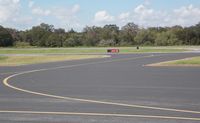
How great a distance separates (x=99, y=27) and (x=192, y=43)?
33853 millimetres

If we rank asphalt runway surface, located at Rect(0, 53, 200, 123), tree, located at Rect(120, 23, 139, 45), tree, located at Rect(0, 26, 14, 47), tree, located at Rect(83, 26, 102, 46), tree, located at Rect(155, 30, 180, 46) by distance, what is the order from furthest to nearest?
tree, located at Rect(120, 23, 139, 45)
tree, located at Rect(83, 26, 102, 46)
tree, located at Rect(155, 30, 180, 46)
tree, located at Rect(0, 26, 14, 47)
asphalt runway surface, located at Rect(0, 53, 200, 123)

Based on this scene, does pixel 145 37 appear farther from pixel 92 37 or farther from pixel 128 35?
pixel 92 37

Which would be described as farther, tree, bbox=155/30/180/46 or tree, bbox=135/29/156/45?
tree, bbox=135/29/156/45

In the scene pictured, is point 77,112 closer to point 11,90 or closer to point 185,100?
point 185,100

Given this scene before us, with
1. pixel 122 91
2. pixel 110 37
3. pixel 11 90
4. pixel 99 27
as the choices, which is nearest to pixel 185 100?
pixel 122 91

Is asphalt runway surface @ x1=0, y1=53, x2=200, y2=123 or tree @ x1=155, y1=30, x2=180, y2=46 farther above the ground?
asphalt runway surface @ x1=0, y1=53, x2=200, y2=123

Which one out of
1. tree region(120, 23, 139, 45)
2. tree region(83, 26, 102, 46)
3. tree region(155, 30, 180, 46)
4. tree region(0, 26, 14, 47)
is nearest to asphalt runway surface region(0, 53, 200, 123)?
tree region(0, 26, 14, 47)

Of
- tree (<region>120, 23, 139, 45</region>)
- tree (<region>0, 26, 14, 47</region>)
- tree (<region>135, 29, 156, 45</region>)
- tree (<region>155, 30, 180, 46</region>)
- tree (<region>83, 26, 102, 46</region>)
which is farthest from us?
tree (<region>120, 23, 139, 45</region>)

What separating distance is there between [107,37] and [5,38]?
2638 centimetres

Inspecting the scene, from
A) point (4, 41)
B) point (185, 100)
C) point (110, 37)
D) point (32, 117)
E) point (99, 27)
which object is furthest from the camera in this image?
point (99, 27)

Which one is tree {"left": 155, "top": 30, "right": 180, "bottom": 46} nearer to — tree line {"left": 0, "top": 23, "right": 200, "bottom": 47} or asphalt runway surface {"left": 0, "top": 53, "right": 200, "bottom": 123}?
tree line {"left": 0, "top": 23, "right": 200, "bottom": 47}

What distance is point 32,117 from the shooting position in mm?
9648

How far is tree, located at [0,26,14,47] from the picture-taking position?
9706 centimetres

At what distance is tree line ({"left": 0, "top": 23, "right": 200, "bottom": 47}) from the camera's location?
3912 inches
